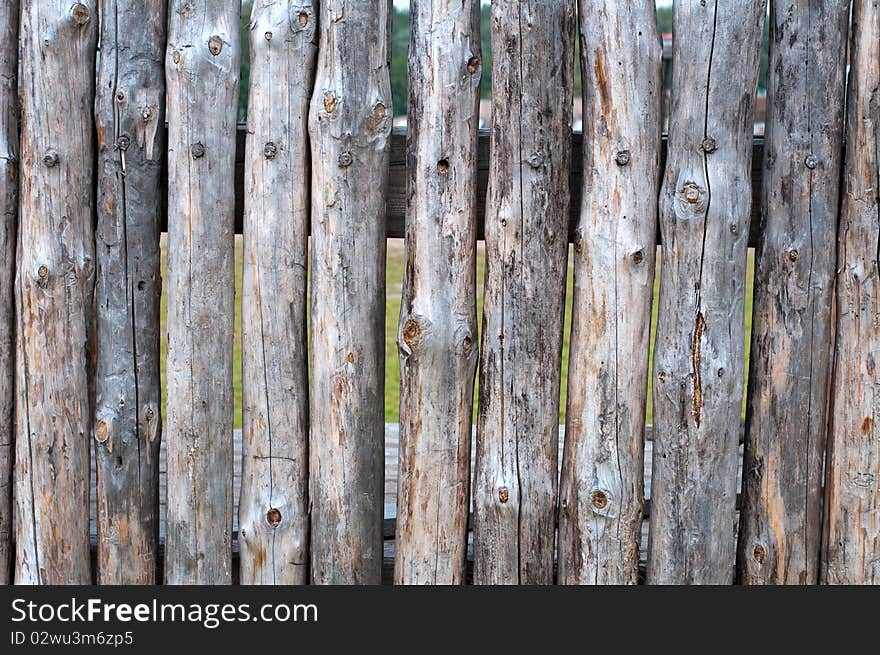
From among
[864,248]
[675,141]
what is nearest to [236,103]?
[675,141]

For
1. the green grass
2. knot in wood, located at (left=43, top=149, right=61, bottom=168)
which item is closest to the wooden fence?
knot in wood, located at (left=43, top=149, right=61, bottom=168)

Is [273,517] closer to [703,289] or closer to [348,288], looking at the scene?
[348,288]

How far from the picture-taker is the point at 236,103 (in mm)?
2459

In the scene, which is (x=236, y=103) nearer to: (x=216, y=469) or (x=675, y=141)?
(x=216, y=469)

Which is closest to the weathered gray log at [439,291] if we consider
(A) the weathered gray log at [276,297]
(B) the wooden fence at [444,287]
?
(B) the wooden fence at [444,287]

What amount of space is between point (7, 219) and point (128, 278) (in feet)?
1.26

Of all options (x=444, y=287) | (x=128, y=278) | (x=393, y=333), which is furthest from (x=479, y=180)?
(x=393, y=333)

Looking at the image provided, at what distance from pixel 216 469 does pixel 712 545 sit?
4.60 ft

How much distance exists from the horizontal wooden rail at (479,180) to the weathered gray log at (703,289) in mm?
117

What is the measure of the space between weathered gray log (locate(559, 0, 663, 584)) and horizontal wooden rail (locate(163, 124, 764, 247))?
8 centimetres

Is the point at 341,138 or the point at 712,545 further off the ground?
the point at 341,138

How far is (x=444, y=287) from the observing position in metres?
2.40

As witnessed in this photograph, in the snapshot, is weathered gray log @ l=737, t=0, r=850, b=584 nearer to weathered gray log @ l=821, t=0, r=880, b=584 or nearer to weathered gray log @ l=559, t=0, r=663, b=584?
weathered gray log @ l=821, t=0, r=880, b=584

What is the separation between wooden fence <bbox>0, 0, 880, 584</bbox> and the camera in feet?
7.67
